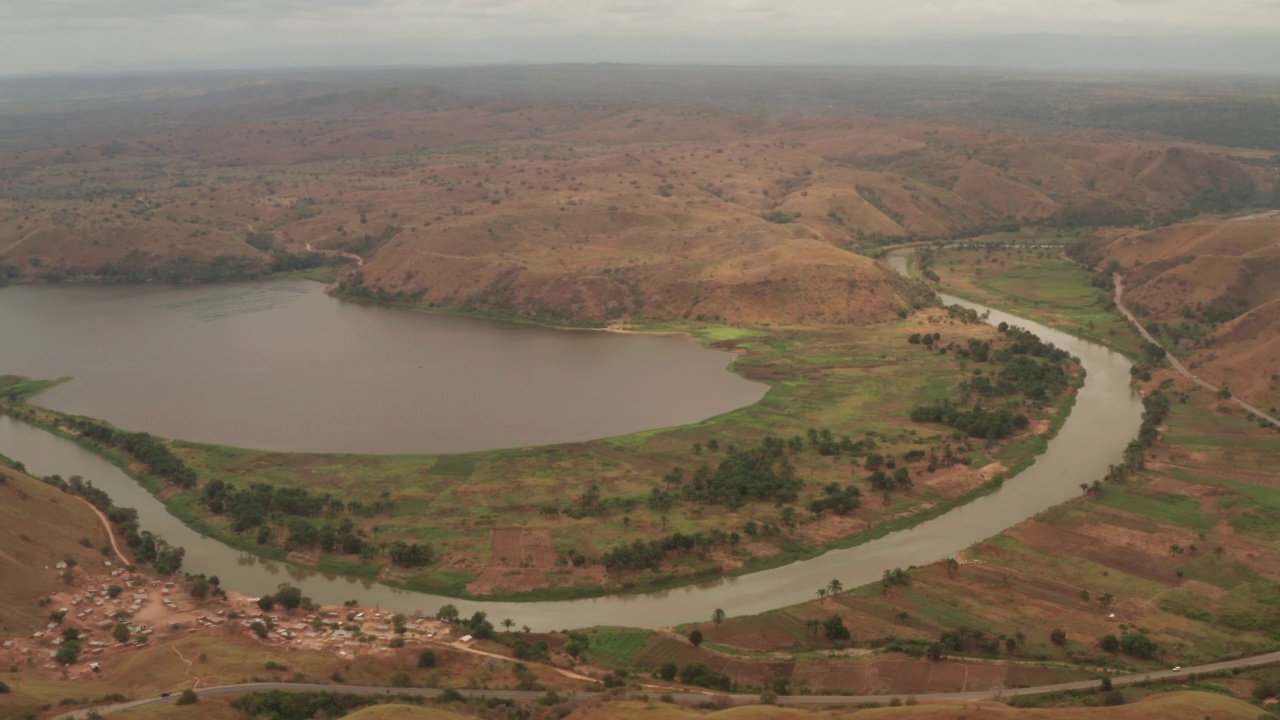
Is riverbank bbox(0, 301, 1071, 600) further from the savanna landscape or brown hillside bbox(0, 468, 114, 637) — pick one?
brown hillside bbox(0, 468, 114, 637)

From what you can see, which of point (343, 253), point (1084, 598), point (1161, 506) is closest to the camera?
point (1084, 598)

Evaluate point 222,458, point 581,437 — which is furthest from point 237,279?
point 581,437

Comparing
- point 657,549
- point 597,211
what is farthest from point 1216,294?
point 657,549

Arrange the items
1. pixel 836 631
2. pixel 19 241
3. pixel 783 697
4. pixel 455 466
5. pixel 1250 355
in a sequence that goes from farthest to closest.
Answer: pixel 19 241 < pixel 1250 355 < pixel 455 466 < pixel 836 631 < pixel 783 697

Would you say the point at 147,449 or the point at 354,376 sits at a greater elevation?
the point at 354,376

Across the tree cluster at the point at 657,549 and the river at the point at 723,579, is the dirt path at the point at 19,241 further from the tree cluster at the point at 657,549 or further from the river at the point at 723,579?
the tree cluster at the point at 657,549

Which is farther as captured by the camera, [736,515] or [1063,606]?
[736,515]

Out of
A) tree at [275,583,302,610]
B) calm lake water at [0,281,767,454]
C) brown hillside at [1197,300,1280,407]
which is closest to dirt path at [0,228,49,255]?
calm lake water at [0,281,767,454]

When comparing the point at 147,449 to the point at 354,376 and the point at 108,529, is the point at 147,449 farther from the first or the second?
the point at 354,376
